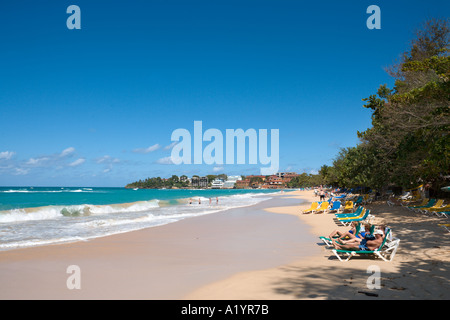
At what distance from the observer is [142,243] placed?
1171cm

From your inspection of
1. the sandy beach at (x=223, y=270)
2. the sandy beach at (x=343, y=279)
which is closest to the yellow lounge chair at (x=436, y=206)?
the sandy beach at (x=223, y=270)

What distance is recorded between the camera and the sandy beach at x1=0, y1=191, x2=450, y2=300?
583cm

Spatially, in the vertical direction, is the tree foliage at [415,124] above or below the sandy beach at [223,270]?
above

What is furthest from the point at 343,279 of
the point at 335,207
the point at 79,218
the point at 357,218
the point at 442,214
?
the point at 79,218

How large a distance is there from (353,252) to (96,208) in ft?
105

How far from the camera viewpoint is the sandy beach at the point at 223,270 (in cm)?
583

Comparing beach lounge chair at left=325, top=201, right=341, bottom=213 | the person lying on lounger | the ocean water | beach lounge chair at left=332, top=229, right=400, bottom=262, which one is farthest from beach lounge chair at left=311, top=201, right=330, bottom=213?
the person lying on lounger

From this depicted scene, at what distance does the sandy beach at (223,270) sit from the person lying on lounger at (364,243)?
0.29 m

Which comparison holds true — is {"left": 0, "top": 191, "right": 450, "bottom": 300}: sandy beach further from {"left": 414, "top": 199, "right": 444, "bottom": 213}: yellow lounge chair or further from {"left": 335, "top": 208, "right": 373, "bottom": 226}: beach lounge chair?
{"left": 414, "top": 199, "right": 444, "bottom": 213}: yellow lounge chair

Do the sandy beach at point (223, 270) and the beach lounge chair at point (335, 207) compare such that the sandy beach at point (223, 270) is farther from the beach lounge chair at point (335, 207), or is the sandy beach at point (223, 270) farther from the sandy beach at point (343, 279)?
the beach lounge chair at point (335, 207)

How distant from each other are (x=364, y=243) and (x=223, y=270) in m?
3.53

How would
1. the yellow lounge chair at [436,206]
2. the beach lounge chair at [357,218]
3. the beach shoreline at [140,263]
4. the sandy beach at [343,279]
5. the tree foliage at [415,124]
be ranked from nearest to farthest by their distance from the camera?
the sandy beach at [343,279] < the beach shoreline at [140,263] < the tree foliage at [415,124] < the beach lounge chair at [357,218] < the yellow lounge chair at [436,206]
